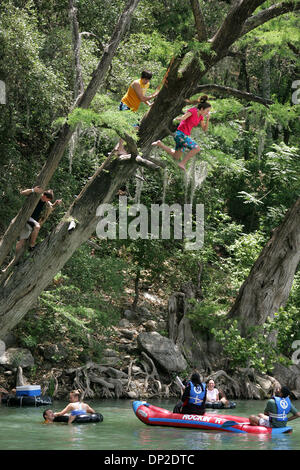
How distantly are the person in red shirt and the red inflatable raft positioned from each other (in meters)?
4.62

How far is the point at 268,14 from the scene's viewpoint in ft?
38.9

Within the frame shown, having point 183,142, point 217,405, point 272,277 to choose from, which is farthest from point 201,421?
point 272,277

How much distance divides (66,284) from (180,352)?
164 inches

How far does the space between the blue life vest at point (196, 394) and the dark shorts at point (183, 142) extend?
14.6ft

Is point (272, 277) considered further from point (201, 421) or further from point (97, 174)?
point (97, 174)

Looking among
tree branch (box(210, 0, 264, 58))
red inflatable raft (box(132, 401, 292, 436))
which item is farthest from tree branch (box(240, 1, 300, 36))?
red inflatable raft (box(132, 401, 292, 436))

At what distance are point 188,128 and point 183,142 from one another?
0.27 meters

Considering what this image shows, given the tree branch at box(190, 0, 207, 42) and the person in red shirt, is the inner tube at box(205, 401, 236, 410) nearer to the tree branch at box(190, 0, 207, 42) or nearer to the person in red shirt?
the person in red shirt
